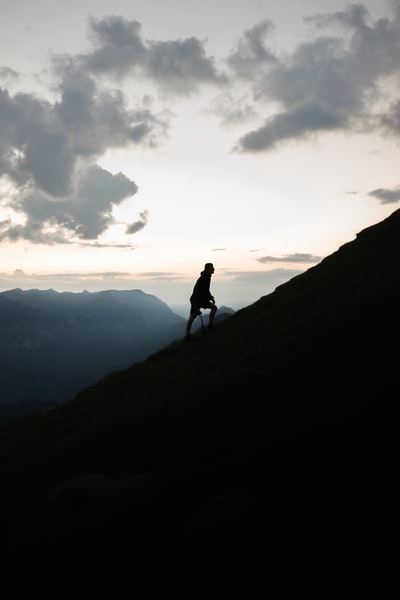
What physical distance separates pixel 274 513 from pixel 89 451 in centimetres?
664

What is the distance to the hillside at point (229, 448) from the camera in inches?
277

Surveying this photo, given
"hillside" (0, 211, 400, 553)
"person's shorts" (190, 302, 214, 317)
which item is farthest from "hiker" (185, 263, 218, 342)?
"hillside" (0, 211, 400, 553)

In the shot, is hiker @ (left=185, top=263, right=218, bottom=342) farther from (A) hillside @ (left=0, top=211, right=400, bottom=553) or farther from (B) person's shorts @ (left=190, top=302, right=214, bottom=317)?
(A) hillside @ (left=0, top=211, right=400, bottom=553)

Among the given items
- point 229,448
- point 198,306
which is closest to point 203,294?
point 198,306

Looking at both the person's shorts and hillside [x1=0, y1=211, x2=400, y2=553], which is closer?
hillside [x1=0, y1=211, x2=400, y2=553]

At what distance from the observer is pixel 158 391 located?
53.3 feet

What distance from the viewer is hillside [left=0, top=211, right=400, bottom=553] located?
702 centimetres

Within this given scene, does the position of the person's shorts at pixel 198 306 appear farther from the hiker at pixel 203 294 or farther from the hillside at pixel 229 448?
the hillside at pixel 229 448

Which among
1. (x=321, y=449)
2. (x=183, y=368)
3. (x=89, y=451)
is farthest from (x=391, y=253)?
(x=89, y=451)

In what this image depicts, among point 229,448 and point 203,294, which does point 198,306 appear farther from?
point 229,448

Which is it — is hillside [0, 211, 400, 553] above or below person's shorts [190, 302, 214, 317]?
below

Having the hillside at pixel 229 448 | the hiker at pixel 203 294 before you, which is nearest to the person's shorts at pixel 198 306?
the hiker at pixel 203 294

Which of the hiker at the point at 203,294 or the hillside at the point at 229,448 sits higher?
the hiker at the point at 203,294

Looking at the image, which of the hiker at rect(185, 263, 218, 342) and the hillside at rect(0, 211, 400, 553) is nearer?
the hillside at rect(0, 211, 400, 553)
